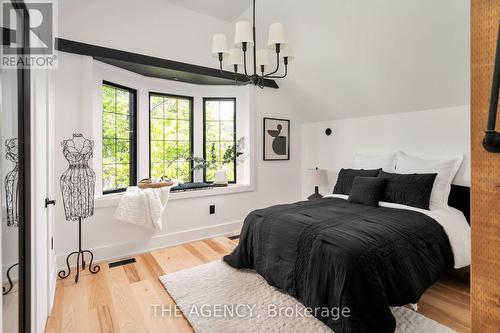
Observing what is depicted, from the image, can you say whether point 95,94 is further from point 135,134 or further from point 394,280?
point 394,280

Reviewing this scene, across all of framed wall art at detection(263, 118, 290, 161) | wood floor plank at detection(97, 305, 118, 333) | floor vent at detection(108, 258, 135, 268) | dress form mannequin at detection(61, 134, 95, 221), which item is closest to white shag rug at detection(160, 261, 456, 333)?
wood floor plank at detection(97, 305, 118, 333)

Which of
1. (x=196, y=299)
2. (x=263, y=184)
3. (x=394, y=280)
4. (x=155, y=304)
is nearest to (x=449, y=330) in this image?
(x=394, y=280)

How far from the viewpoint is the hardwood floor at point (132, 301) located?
6.10 ft

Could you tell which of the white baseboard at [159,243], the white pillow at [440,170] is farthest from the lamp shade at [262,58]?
the white baseboard at [159,243]

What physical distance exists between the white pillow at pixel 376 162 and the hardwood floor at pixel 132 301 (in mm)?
1302

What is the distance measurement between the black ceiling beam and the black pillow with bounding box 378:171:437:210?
7.04ft

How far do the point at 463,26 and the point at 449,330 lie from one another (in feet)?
7.61

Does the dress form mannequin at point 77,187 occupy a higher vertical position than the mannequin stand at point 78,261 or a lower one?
higher

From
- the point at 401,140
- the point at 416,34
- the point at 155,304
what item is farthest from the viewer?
the point at 401,140

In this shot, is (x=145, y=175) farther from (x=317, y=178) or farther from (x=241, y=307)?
(x=317, y=178)

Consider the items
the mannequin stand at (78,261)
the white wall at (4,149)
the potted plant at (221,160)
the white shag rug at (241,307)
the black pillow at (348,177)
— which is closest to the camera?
the white wall at (4,149)

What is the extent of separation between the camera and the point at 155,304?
2115 mm

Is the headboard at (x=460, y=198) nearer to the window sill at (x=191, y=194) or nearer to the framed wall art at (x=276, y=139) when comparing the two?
the framed wall art at (x=276, y=139)

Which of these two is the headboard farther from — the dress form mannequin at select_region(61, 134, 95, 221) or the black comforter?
the dress form mannequin at select_region(61, 134, 95, 221)
